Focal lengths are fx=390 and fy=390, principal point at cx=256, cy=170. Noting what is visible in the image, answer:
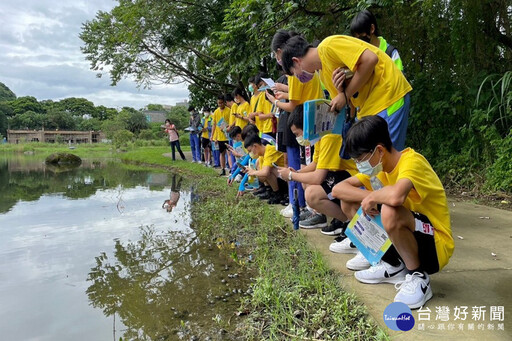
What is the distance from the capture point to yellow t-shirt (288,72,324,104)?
3695 mm

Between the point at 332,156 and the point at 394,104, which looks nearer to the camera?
the point at 394,104

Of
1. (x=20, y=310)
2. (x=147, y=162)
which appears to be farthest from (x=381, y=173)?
(x=147, y=162)

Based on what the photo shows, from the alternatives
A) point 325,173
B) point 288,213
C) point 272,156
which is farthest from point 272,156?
point 325,173

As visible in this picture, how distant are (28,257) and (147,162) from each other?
1028 centimetres

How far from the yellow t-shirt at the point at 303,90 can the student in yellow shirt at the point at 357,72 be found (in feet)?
2.38

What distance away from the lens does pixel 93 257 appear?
383 centimetres

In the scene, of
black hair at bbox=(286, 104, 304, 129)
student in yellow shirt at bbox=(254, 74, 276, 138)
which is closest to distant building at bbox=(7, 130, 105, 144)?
student in yellow shirt at bbox=(254, 74, 276, 138)

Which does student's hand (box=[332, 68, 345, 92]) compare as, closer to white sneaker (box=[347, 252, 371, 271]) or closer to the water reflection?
white sneaker (box=[347, 252, 371, 271])

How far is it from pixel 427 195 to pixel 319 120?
110 centimetres

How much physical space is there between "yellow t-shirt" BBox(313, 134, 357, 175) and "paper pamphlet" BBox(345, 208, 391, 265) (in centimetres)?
80

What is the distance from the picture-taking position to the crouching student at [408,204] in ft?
6.77

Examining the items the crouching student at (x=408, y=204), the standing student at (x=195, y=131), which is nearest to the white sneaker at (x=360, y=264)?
the crouching student at (x=408, y=204)

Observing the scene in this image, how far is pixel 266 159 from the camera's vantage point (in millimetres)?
4797

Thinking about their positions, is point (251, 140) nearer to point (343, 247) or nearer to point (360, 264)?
point (343, 247)
